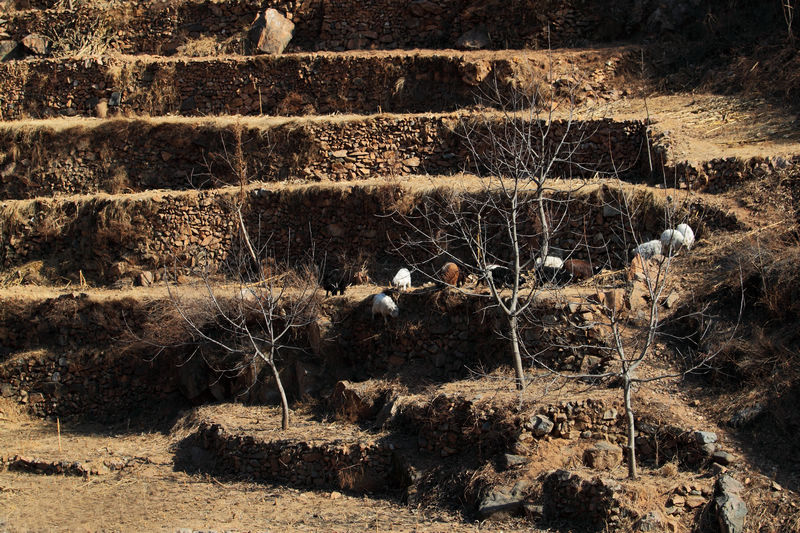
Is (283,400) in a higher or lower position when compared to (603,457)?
higher

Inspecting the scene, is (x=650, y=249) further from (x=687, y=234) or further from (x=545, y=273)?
(x=545, y=273)

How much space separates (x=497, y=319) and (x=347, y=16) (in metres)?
11.4

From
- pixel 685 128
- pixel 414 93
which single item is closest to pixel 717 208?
pixel 685 128

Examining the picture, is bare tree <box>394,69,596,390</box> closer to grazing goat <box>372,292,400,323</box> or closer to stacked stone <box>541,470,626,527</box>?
grazing goat <box>372,292,400,323</box>

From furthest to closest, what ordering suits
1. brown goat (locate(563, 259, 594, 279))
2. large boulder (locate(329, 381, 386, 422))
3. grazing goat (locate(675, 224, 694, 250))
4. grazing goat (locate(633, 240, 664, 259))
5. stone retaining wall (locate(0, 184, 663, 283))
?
stone retaining wall (locate(0, 184, 663, 283)), brown goat (locate(563, 259, 594, 279)), large boulder (locate(329, 381, 386, 422)), grazing goat (locate(675, 224, 694, 250)), grazing goat (locate(633, 240, 664, 259))

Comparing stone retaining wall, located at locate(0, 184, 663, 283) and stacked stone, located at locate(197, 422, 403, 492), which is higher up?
stone retaining wall, located at locate(0, 184, 663, 283)

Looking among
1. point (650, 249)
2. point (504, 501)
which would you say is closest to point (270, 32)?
point (650, 249)

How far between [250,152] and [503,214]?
21.9 ft

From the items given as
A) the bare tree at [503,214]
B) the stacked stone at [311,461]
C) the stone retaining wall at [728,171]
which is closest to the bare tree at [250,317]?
the stacked stone at [311,461]

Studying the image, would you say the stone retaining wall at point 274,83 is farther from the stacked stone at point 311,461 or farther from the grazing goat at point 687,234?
the stacked stone at point 311,461

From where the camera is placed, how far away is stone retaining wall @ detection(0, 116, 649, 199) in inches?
662

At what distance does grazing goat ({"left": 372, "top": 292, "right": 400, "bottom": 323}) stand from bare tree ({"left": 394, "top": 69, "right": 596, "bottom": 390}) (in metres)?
0.80

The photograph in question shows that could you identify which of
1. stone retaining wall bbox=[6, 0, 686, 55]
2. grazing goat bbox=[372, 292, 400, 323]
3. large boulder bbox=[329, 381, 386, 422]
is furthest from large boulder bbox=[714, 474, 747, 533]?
Answer: stone retaining wall bbox=[6, 0, 686, 55]

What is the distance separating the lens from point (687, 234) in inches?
515
